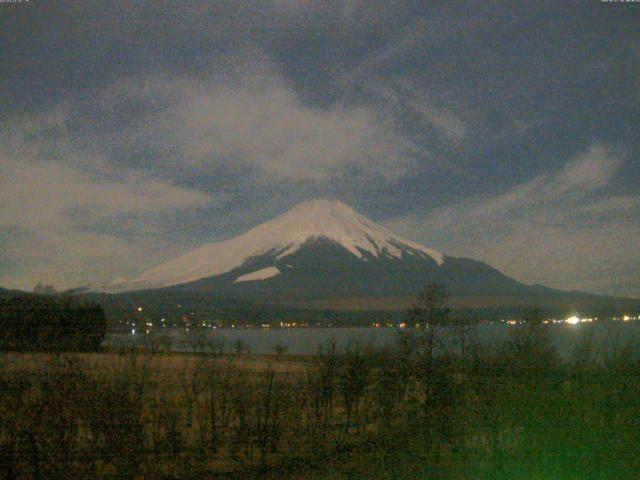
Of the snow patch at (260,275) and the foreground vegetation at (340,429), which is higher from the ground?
the snow patch at (260,275)

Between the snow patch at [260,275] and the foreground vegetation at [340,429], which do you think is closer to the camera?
the foreground vegetation at [340,429]

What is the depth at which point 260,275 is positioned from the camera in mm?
80875

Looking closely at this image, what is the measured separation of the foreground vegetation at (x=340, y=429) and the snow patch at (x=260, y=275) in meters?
70.4

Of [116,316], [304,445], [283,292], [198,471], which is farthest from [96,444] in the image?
[283,292]

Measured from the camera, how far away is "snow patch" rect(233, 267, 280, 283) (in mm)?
79137

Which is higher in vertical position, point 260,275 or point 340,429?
point 260,275

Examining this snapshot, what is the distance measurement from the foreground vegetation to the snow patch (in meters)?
70.4

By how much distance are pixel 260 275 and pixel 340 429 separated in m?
72.5

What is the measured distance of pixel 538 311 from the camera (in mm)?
8703

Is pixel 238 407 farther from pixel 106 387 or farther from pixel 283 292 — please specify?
pixel 283 292

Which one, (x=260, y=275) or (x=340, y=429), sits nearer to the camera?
(x=340, y=429)

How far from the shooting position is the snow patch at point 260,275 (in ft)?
260

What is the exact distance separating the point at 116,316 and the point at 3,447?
19218 mm

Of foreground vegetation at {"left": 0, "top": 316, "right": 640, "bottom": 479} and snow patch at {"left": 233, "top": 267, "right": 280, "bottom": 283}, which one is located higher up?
snow patch at {"left": 233, "top": 267, "right": 280, "bottom": 283}
